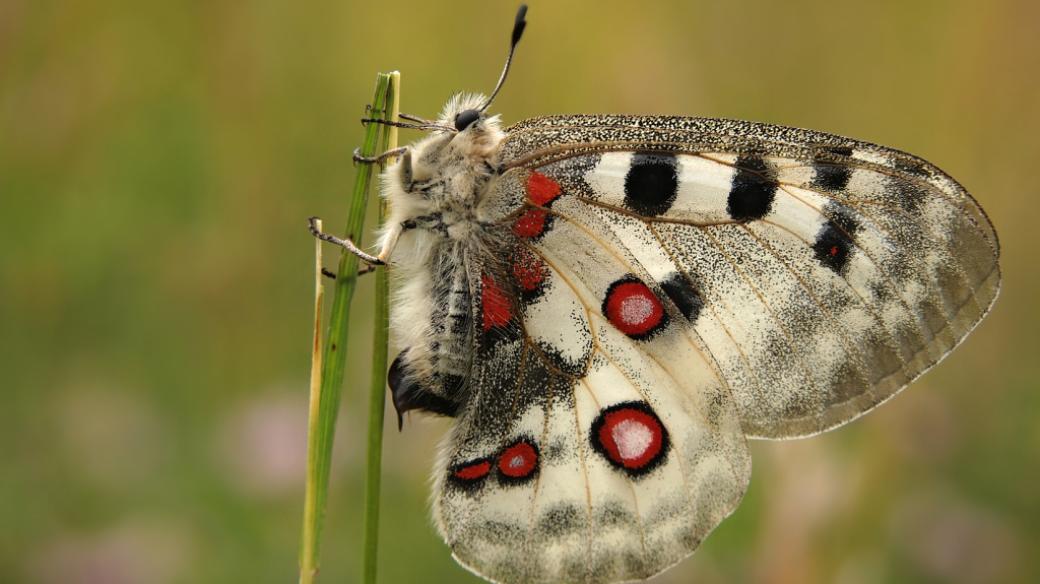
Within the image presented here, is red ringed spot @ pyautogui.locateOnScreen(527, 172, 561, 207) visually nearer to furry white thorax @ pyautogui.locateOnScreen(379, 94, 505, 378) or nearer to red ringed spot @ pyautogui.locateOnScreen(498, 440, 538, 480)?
furry white thorax @ pyautogui.locateOnScreen(379, 94, 505, 378)

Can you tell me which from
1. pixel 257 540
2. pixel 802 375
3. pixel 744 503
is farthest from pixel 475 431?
pixel 744 503

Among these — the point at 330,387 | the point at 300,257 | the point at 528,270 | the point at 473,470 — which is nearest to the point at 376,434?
the point at 330,387

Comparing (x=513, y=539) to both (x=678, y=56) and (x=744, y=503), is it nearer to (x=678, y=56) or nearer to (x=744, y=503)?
(x=744, y=503)

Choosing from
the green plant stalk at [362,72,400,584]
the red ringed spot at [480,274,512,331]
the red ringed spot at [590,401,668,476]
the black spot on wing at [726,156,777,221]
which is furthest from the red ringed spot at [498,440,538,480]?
the black spot on wing at [726,156,777,221]

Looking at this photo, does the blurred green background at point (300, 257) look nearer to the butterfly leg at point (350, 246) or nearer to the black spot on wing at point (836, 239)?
the black spot on wing at point (836, 239)

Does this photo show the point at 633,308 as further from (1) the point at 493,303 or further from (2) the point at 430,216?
(2) the point at 430,216

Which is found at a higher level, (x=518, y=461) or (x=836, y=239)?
(x=836, y=239)

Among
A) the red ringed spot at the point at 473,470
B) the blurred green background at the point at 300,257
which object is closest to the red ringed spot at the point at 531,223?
the red ringed spot at the point at 473,470
